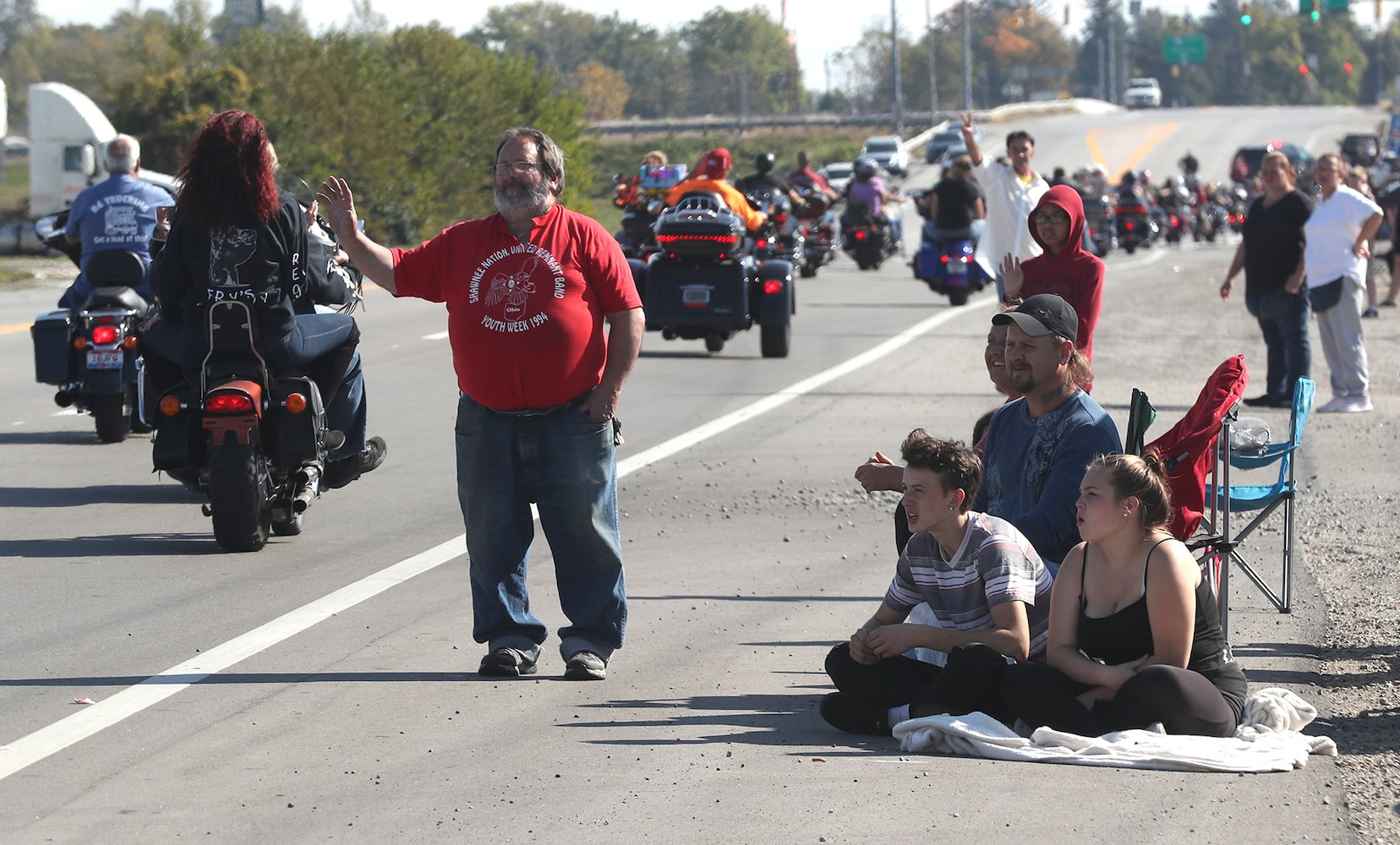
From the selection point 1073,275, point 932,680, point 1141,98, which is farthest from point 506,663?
point 1141,98

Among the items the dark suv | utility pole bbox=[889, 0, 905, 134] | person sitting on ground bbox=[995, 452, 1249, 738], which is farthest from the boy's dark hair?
utility pole bbox=[889, 0, 905, 134]

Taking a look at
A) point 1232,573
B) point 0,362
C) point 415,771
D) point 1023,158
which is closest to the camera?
point 415,771

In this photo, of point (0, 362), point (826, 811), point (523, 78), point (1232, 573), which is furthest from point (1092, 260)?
point (523, 78)

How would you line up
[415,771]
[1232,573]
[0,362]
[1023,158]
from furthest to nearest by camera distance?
[0,362]
[1023,158]
[1232,573]
[415,771]

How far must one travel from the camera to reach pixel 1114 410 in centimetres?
1555

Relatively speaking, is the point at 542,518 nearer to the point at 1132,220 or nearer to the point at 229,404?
the point at 229,404

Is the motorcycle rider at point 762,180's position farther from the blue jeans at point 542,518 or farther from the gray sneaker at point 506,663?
the gray sneaker at point 506,663

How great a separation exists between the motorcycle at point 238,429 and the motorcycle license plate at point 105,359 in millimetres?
3318

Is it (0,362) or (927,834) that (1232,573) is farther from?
(0,362)

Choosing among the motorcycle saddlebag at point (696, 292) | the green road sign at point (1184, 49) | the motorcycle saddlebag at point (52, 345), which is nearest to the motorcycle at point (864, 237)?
the motorcycle saddlebag at point (696, 292)

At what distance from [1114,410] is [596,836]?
1095 centimetres

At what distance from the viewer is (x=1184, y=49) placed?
160 m

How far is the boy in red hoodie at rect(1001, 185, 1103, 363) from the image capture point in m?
9.55

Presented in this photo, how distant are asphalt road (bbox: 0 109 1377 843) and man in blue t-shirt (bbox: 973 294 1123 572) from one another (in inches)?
37.6
